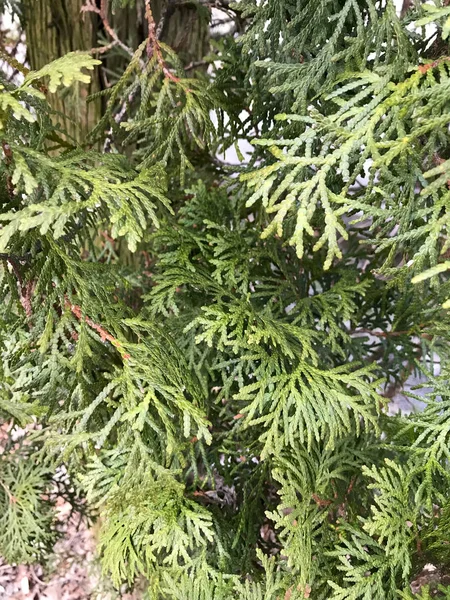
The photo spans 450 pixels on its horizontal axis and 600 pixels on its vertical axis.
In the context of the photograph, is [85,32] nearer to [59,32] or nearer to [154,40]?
[59,32]

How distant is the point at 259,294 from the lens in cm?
141

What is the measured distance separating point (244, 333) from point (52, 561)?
6.67 ft

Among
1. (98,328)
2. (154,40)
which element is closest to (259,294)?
(98,328)

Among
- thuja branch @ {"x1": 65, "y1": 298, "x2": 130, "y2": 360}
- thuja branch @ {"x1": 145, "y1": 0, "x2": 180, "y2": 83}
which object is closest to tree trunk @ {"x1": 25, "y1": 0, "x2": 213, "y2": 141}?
thuja branch @ {"x1": 145, "y1": 0, "x2": 180, "y2": 83}

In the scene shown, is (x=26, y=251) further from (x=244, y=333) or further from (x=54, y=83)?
(x=244, y=333)

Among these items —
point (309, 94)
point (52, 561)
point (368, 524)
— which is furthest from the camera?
point (52, 561)

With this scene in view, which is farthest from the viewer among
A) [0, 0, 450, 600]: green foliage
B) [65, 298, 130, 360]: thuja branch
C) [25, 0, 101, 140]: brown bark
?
[25, 0, 101, 140]: brown bark

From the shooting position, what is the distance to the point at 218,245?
4.43 feet

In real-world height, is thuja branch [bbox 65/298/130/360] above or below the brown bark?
below

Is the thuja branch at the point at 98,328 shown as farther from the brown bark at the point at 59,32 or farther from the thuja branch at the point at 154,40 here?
the brown bark at the point at 59,32

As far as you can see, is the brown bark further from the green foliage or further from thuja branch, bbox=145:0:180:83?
thuja branch, bbox=145:0:180:83

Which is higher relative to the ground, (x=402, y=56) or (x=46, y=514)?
(x=402, y=56)

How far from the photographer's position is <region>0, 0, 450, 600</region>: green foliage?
948mm

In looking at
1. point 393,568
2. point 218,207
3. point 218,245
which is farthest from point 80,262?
point 393,568
